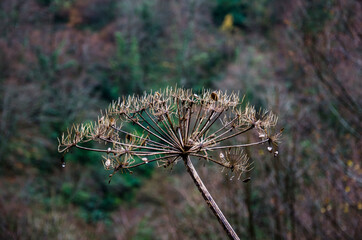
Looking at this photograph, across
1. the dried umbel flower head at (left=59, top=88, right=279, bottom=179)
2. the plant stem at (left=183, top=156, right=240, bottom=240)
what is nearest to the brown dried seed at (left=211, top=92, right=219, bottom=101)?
the dried umbel flower head at (left=59, top=88, right=279, bottom=179)

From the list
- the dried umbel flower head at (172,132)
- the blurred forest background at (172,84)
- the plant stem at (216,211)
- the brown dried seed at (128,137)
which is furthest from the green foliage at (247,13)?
the plant stem at (216,211)

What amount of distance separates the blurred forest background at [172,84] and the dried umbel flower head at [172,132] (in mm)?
3793

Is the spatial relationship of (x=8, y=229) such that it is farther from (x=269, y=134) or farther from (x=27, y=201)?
(x=269, y=134)

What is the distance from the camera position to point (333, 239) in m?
5.64

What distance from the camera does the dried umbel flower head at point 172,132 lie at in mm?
1497

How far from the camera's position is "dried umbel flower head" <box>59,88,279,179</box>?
58.9 inches

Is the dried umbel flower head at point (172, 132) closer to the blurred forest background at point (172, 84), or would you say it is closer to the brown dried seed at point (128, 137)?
the brown dried seed at point (128, 137)

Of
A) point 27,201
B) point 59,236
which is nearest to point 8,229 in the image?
point 59,236

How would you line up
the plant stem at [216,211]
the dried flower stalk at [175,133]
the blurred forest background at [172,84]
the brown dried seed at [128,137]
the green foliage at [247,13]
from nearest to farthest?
the plant stem at [216,211], the dried flower stalk at [175,133], the brown dried seed at [128,137], the blurred forest background at [172,84], the green foliage at [247,13]

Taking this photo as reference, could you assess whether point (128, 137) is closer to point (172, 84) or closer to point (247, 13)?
point (172, 84)

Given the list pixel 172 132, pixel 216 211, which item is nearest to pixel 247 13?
pixel 172 132

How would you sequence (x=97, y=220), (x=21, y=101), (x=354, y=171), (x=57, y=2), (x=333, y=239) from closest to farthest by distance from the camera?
(x=333, y=239)
(x=354, y=171)
(x=21, y=101)
(x=97, y=220)
(x=57, y=2)

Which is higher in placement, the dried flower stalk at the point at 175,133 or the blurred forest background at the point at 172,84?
the dried flower stalk at the point at 175,133

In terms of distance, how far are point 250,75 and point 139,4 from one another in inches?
463
